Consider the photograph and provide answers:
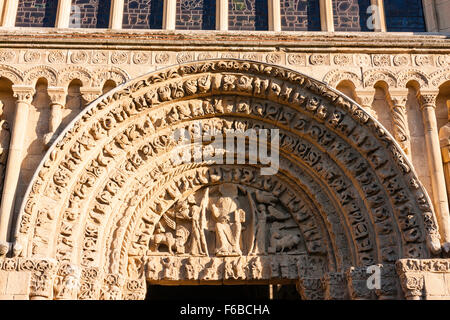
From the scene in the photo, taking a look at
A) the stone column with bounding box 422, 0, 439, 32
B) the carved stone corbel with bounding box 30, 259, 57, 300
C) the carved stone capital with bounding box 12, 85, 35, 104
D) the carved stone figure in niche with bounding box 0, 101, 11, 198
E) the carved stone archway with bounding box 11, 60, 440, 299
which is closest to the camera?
the carved stone corbel with bounding box 30, 259, 57, 300

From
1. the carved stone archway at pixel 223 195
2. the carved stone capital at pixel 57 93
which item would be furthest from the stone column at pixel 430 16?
the carved stone capital at pixel 57 93

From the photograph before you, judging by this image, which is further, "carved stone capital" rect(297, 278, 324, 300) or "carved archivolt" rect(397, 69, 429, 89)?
"carved archivolt" rect(397, 69, 429, 89)

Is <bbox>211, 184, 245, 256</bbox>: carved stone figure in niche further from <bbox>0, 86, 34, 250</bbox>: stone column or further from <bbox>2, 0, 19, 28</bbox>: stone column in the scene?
<bbox>2, 0, 19, 28</bbox>: stone column

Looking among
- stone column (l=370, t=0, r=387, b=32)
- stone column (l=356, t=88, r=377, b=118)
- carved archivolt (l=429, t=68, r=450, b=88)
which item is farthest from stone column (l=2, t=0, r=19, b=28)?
carved archivolt (l=429, t=68, r=450, b=88)

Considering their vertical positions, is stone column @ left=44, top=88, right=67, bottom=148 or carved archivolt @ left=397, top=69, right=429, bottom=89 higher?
carved archivolt @ left=397, top=69, right=429, bottom=89

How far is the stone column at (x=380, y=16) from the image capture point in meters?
9.63

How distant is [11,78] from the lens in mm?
8633

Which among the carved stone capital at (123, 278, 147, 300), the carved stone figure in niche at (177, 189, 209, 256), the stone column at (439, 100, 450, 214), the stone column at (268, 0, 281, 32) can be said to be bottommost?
the carved stone capital at (123, 278, 147, 300)

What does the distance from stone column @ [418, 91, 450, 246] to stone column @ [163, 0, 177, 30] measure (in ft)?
13.9

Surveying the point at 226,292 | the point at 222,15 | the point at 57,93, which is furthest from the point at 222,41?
the point at 226,292

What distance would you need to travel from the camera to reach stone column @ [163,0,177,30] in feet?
31.1

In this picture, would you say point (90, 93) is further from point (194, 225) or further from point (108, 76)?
point (194, 225)

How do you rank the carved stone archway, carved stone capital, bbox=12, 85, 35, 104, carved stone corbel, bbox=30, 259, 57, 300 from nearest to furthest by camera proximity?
1. carved stone corbel, bbox=30, 259, 57, 300
2. the carved stone archway
3. carved stone capital, bbox=12, 85, 35, 104
